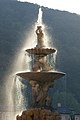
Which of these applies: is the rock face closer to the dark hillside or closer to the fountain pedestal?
the fountain pedestal

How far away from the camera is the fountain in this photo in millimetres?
19875

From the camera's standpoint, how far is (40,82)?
20656mm

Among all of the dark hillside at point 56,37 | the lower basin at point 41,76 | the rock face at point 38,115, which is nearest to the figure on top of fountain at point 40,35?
the lower basin at point 41,76

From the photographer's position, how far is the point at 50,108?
20547 mm

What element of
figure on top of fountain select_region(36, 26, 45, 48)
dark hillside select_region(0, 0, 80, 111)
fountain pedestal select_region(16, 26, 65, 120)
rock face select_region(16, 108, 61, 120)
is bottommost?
rock face select_region(16, 108, 61, 120)

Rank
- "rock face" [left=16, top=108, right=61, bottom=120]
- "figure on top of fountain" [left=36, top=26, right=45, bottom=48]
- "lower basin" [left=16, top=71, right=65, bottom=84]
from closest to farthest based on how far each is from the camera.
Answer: "rock face" [left=16, top=108, right=61, bottom=120] → "lower basin" [left=16, top=71, right=65, bottom=84] → "figure on top of fountain" [left=36, top=26, right=45, bottom=48]

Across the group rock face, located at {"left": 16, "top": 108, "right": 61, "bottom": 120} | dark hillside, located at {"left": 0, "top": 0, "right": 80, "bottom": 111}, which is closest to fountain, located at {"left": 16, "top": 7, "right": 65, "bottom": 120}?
rock face, located at {"left": 16, "top": 108, "right": 61, "bottom": 120}

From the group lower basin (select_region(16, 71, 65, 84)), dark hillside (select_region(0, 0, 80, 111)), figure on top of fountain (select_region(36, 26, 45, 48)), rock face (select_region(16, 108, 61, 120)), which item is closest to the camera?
rock face (select_region(16, 108, 61, 120))

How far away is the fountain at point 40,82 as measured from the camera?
19.9m

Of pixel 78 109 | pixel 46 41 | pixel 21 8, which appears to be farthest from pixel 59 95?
pixel 46 41

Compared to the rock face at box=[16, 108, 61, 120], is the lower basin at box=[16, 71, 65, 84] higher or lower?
higher

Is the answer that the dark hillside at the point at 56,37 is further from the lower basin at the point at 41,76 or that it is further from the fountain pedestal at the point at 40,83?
the lower basin at the point at 41,76

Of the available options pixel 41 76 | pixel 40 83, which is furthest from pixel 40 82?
pixel 41 76

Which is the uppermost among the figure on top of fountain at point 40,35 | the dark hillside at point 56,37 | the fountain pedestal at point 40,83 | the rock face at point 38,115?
the dark hillside at point 56,37
